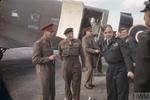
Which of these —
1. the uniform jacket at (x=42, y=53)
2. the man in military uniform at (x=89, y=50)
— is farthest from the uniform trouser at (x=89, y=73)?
the uniform jacket at (x=42, y=53)

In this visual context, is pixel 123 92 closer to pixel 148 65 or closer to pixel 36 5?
pixel 148 65

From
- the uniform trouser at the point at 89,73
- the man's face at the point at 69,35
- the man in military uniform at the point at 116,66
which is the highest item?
the man's face at the point at 69,35

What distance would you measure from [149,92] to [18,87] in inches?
355

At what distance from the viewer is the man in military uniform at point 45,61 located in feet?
28.6

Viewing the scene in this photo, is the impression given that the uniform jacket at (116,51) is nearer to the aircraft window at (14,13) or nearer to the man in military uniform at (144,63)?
the man in military uniform at (144,63)

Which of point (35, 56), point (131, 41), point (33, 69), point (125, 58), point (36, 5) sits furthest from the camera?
point (36, 5)

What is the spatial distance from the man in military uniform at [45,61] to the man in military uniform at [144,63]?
5.18 meters

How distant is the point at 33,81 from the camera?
1312 cm

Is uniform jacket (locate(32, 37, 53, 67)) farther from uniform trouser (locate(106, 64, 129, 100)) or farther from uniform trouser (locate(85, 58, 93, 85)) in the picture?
uniform trouser (locate(85, 58, 93, 85))

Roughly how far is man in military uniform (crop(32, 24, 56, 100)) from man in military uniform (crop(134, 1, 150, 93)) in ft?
17.0

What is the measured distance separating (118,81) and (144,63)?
4.47 meters

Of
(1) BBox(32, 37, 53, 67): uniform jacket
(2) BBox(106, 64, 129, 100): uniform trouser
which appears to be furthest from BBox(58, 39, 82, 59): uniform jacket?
(2) BBox(106, 64, 129, 100): uniform trouser

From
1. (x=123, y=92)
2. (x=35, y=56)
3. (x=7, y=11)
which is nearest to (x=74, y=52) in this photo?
(x=35, y=56)

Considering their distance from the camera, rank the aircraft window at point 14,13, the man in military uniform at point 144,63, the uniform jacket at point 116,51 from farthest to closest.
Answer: the aircraft window at point 14,13 → the uniform jacket at point 116,51 → the man in military uniform at point 144,63
